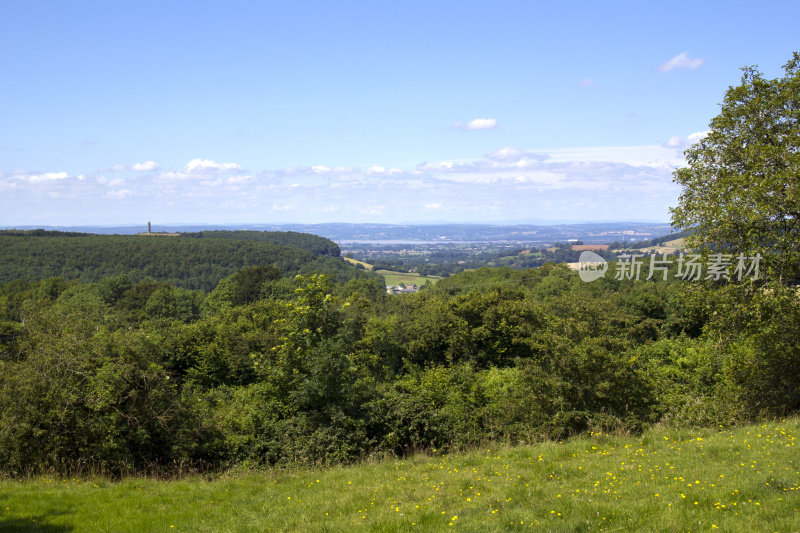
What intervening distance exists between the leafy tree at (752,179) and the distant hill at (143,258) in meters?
99.7

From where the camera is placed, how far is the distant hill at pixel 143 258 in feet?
392

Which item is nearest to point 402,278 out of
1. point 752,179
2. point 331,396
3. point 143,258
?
point 143,258

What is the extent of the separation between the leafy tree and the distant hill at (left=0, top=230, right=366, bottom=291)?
99692mm

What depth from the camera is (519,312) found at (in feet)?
139

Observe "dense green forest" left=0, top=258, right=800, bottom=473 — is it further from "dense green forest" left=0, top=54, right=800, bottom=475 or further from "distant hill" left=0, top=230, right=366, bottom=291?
"distant hill" left=0, top=230, right=366, bottom=291

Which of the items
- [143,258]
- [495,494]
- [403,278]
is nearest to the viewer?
[495,494]

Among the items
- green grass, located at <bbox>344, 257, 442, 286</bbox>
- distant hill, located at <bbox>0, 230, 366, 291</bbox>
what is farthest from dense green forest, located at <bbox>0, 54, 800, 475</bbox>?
green grass, located at <bbox>344, 257, 442, 286</bbox>

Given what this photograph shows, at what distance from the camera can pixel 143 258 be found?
134 m

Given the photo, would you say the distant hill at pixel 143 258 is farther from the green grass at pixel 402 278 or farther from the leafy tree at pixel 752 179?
the leafy tree at pixel 752 179

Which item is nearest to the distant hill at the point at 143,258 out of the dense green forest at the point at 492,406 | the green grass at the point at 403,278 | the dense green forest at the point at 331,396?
the green grass at the point at 403,278

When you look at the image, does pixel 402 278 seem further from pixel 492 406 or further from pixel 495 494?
pixel 495 494

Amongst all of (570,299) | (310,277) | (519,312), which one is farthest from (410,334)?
(310,277)

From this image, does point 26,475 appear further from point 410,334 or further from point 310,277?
point 410,334

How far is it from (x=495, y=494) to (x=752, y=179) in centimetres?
1128
